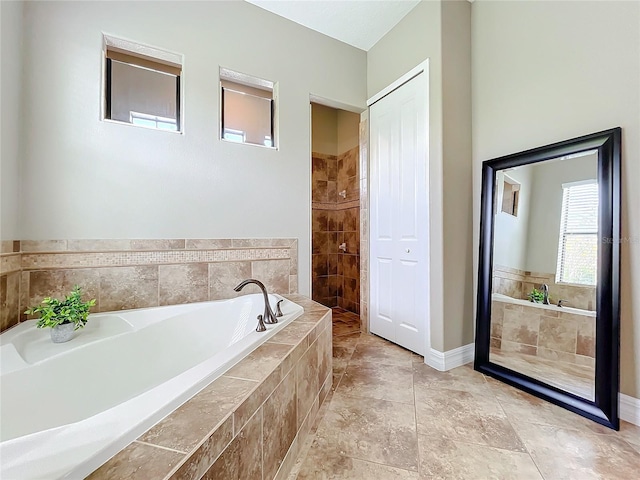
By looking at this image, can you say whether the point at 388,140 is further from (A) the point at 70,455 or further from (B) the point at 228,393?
(A) the point at 70,455

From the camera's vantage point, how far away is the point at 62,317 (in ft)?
4.41

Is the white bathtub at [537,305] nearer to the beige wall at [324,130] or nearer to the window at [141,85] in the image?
the window at [141,85]

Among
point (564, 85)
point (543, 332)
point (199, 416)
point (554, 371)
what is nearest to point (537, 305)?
point (543, 332)

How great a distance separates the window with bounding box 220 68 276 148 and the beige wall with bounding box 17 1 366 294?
9 cm

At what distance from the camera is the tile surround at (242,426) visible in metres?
0.59

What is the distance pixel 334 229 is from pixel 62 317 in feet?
9.86

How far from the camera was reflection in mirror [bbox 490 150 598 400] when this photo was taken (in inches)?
60.7

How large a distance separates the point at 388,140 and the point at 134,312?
2456 millimetres

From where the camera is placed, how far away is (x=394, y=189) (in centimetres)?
251

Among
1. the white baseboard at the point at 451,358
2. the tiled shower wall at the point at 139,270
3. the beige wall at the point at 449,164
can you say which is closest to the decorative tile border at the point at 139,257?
the tiled shower wall at the point at 139,270

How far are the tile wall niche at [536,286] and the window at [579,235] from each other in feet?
0.14

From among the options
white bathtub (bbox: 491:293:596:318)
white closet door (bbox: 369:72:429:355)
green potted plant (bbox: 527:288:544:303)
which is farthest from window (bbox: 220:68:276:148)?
green potted plant (bbox: 527:288:544:303)

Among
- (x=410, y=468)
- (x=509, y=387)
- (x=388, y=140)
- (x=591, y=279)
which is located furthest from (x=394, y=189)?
(x=410, y=468)

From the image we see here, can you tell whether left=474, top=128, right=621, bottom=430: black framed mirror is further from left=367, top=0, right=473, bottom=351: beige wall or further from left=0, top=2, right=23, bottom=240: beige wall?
left=0, top=2, right=23, bottom=240: beige wall
